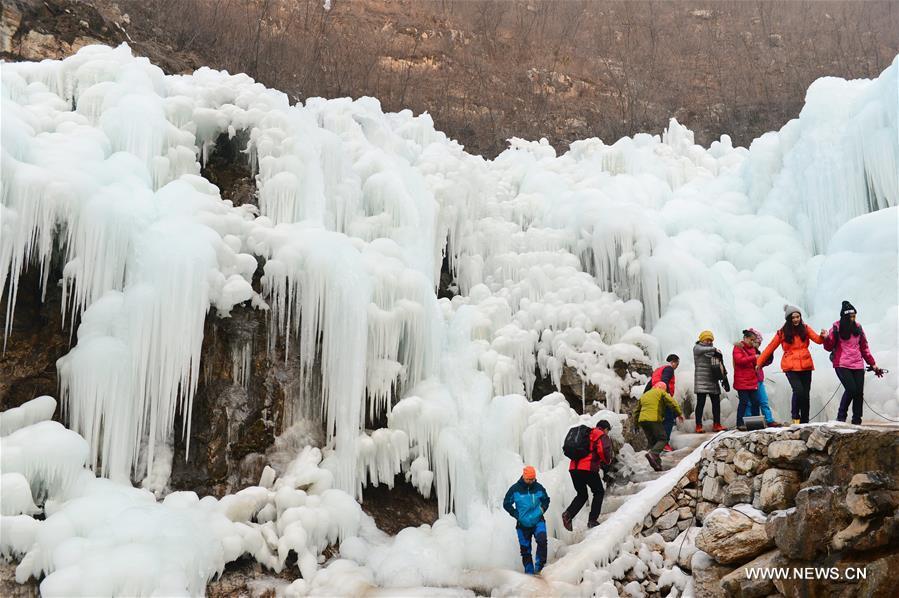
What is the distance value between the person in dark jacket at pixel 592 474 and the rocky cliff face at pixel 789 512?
1.81 ft

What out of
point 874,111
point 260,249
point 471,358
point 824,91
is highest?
point 824,91

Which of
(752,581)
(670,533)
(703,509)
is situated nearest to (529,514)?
(670,533)

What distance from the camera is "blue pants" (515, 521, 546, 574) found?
560 cm

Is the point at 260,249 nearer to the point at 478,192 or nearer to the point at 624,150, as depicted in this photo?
the point at 478,192

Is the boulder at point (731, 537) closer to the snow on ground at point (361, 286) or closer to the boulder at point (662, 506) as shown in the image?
the boulder at point (662, 506)

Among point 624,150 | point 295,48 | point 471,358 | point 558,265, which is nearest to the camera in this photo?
point 471,358

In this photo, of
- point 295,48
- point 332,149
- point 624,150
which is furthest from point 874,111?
point 295,48

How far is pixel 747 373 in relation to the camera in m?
6.78

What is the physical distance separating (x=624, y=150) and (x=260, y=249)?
9.39 m

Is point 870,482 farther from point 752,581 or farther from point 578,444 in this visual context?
point 578,444

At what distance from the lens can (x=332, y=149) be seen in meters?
8.62

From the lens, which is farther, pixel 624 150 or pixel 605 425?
pixel 624 150

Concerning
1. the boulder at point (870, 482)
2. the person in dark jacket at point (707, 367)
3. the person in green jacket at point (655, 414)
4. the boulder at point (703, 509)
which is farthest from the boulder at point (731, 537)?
the person in dark jacket at point (707, 367)

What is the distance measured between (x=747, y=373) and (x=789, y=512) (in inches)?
97.2
